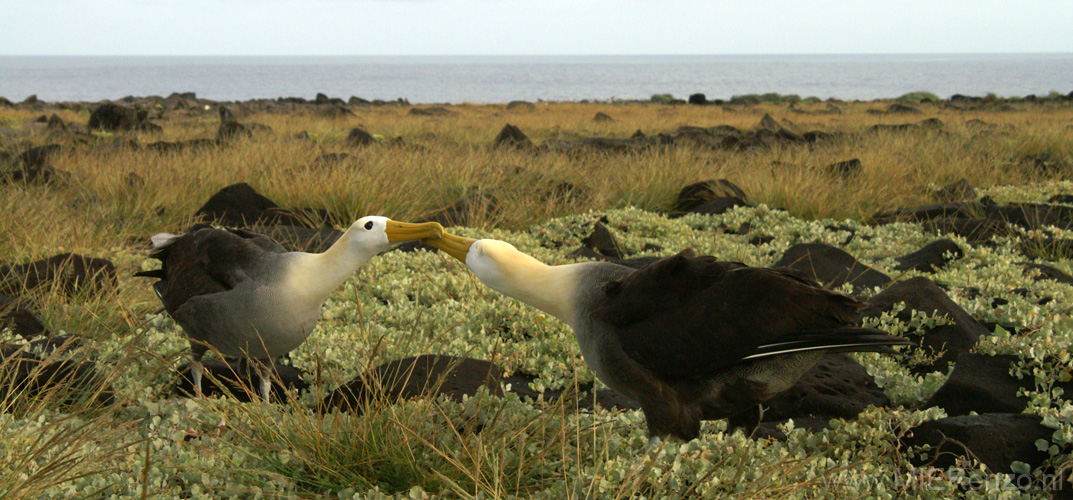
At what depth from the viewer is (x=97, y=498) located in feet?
8.28

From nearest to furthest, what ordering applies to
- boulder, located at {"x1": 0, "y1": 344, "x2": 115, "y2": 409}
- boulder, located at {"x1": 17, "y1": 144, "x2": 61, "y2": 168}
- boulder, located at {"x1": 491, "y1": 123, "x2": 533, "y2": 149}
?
boulder, located at {"x1": 0, "y1": 344, "x2": 115, "y2": 409} → boulder, located at {"x1": 17, "y1": 144, "x2": 61, "y2": 168} → boulder, located at {"x1": 491, "y1": 123, "x2": 533, "y2": 149}

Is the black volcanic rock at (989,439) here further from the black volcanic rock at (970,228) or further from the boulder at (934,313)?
the black volcanic rock at (970,228)

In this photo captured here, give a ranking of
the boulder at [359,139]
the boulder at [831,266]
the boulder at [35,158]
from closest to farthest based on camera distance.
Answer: the boulder at [831,266], the boulder at [35,158], the boulder at [359,139]

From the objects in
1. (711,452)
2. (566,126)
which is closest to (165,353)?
(711,452)

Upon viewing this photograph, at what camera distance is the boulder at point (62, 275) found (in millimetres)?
4914

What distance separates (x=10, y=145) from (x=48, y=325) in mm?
9148

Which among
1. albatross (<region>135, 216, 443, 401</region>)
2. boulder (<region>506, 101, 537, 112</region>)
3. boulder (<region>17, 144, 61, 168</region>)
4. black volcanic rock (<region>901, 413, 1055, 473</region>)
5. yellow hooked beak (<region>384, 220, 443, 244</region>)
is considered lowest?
boulder (<region>506, 101, 537, 112</region>)

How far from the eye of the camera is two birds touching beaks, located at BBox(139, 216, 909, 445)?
2.52m

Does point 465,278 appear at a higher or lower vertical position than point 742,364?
lower

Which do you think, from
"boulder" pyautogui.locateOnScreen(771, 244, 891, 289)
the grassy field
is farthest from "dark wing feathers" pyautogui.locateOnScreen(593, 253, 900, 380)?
"boulder" pyautogui.locateOnScreen(771, 244, 891, 289)

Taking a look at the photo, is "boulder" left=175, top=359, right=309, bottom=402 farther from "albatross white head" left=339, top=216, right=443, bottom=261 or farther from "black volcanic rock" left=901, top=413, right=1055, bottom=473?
"black volcanic rock" left=901, top=413, right=1055, bottom=473

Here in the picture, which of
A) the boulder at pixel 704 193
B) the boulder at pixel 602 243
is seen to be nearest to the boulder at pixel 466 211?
the boulder at pixel 602 243

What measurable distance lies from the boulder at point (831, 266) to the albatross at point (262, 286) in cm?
348

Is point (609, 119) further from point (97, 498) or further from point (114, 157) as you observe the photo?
point (97, 498)
